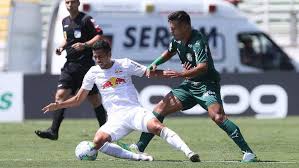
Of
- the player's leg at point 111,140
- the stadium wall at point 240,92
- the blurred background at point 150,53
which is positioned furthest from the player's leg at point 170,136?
the stadium wall at point 240,92

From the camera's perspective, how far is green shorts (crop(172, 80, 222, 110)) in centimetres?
1208

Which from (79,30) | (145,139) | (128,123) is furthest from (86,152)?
(79,30)

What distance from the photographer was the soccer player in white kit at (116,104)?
1184 cm

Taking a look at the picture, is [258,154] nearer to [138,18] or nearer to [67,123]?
[67,123]

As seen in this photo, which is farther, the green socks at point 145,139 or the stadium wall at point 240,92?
the stadium wall at point 240,92

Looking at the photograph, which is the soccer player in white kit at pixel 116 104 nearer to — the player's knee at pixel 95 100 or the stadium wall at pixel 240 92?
the player's knee at pixel 95 100

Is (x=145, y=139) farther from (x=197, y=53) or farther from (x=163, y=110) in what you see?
(x=197, y=53)

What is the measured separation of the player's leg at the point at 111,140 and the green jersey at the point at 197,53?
1.14 m

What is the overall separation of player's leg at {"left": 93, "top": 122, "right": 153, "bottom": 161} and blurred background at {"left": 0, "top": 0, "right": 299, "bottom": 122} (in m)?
9.73

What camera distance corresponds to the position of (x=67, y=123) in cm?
2036

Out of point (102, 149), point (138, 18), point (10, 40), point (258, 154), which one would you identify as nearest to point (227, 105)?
point (138, 18)

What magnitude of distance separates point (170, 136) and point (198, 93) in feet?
2.83

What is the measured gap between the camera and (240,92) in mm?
22188

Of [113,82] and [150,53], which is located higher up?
[113,82]
